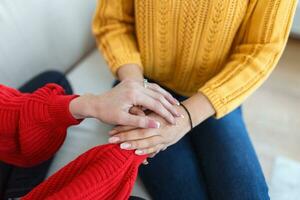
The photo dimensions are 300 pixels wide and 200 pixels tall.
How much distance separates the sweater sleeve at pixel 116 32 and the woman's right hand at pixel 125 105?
0.15 meters

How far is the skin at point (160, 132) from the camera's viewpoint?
0.68 m

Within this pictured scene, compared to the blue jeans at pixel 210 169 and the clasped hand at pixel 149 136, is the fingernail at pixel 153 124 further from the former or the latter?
the blue jeans at pixel 210 169

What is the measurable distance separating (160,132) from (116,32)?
0.98 feet

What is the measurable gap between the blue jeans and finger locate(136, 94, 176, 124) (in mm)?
144

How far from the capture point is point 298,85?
119 cm

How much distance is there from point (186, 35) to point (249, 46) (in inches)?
5.3

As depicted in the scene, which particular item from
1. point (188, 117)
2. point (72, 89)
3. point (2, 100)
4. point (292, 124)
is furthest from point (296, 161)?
point (2, 100)

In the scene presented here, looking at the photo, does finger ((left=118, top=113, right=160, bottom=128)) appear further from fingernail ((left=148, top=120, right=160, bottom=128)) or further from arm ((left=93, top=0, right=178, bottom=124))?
arm ((left=93, top=0, right=178, bottom=124))

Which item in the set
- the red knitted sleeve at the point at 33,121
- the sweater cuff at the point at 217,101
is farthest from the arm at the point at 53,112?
the sweater cuff at the point at 217,101

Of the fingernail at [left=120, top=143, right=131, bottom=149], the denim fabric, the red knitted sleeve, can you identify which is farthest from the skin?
the denim fabric

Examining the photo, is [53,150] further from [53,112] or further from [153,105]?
[153,105]

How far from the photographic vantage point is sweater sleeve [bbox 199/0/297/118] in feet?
2.35

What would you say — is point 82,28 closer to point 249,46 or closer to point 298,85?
point 249,46

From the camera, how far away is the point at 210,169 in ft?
2.56
